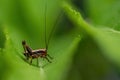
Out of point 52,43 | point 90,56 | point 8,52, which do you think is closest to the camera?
point 8,52

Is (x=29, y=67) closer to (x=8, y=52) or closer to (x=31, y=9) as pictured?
(x=8, y=52)

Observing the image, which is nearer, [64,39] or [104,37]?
[104,37]

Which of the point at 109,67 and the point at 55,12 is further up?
the point at 55,12

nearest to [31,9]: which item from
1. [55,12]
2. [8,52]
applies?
[55,12]

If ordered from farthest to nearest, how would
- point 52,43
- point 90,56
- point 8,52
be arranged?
point 52,43
point 90,56
point 8,52

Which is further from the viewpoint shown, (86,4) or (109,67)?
(86,4)

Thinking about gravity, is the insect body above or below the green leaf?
below

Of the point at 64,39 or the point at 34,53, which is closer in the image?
the point at 34,53

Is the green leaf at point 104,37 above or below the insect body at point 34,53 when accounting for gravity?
above
